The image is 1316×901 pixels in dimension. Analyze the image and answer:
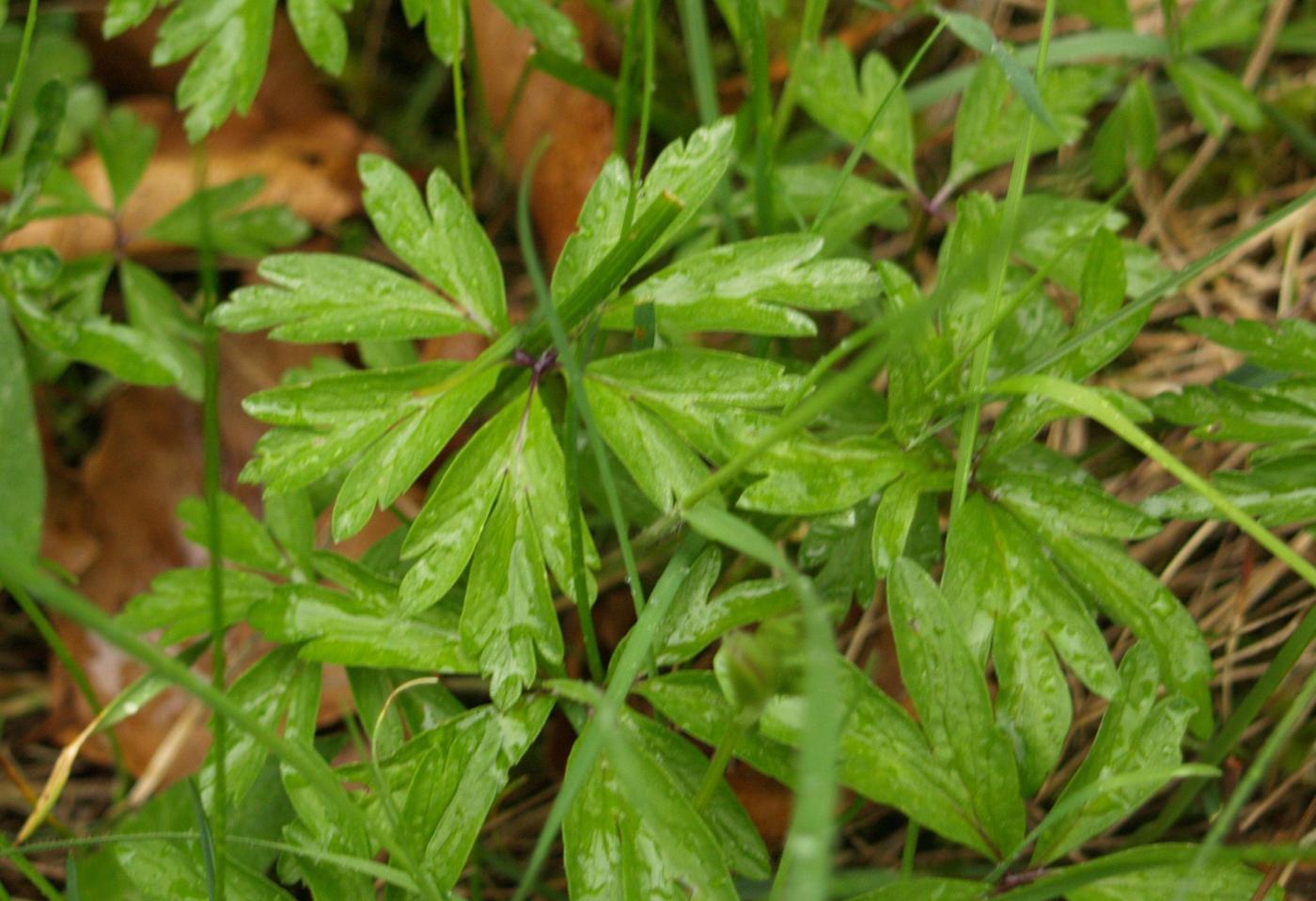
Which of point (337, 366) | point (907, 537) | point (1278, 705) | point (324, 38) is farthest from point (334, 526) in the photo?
point (1278, 705)

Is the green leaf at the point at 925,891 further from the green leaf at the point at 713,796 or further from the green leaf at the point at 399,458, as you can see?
the green leaf at the point at 399,458

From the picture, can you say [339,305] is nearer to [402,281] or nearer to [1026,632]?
[402,281]

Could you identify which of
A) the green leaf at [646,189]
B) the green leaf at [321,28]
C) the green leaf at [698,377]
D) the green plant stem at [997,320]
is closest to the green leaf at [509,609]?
the green leaf at [698,377]

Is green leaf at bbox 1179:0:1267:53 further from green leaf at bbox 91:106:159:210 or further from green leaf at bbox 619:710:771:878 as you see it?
green leaf at bbox 91:106:159:210

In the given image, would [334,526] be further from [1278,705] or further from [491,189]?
[1278,705]

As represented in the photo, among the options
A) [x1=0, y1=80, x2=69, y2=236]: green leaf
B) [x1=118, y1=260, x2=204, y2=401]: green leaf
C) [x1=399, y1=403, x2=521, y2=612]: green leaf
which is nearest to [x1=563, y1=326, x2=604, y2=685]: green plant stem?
[x1=399, y1=403, x2=521, y2=612]: green leaf

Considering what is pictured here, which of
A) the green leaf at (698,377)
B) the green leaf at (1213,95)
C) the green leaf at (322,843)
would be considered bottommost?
the green leaf at (322,843)
